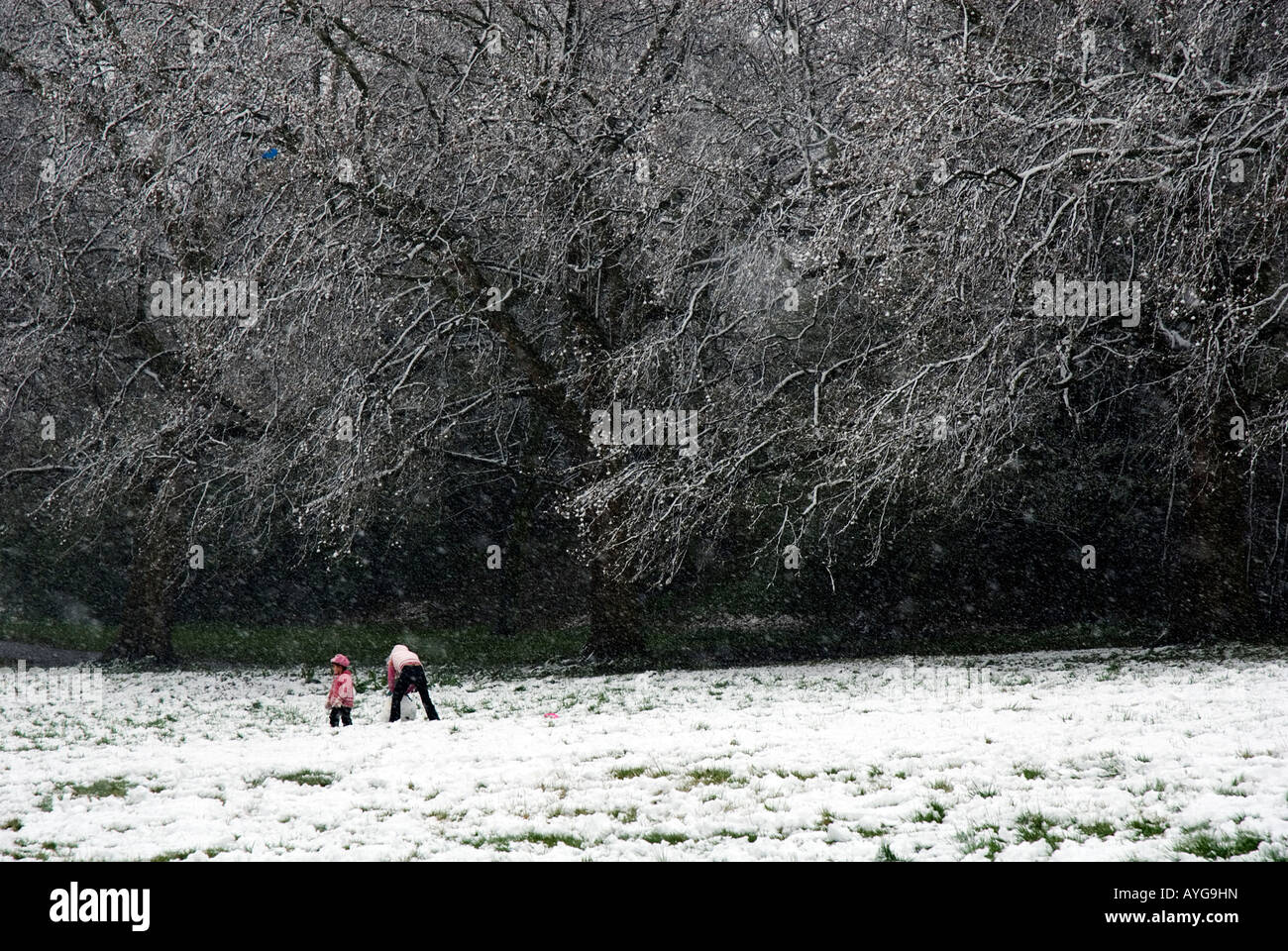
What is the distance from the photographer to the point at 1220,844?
4.11 metres

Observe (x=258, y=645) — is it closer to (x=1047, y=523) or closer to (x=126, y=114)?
(x=126, y=114)

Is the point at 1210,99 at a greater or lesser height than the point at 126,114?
lesser

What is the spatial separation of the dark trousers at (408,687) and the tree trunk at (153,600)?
8.50 meters

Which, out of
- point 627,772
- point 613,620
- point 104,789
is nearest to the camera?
point 627,772

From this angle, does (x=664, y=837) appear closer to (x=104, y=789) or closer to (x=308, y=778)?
(x=308, y=778)

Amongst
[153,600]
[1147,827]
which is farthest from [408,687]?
[153,600]

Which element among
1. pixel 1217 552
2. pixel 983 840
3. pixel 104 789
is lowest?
pixel 104 789

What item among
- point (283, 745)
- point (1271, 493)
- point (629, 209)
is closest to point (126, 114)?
point (629, 209)

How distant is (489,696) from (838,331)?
5.80 meters

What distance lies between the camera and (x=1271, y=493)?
601 inches

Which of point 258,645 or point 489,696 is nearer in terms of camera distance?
point 489,696

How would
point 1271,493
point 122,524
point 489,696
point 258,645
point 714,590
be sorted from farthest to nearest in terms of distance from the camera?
1. point 122,524
2. point 714,590
3. point 258,645
4. point 1271,493
5. point 489,696

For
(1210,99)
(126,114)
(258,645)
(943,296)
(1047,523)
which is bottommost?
(258,645)

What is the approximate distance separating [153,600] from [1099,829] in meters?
15.4
